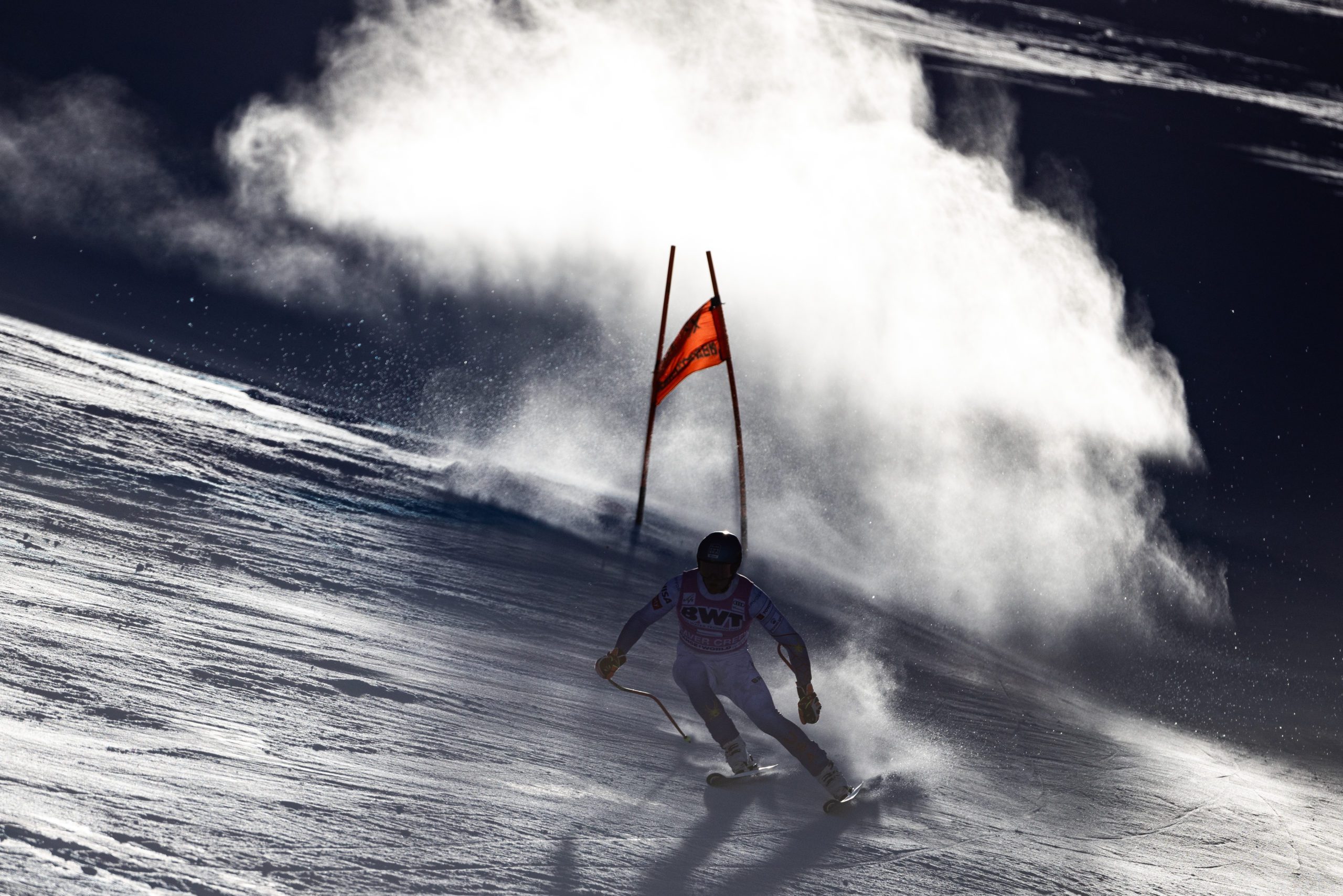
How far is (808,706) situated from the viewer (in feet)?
19.2

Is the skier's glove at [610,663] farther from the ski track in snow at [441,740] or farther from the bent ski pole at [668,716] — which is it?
the ski track in snow at [441,740]

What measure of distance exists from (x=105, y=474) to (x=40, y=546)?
2.39 metres

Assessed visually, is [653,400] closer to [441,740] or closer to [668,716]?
[668,716]

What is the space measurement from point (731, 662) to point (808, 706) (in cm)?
48

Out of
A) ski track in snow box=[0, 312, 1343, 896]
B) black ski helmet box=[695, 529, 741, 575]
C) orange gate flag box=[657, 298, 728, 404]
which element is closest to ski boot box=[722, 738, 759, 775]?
ski track in snow box=[0, 312, 1343, 896]

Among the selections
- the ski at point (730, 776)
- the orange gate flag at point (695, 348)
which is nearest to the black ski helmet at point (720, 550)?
the ski at point (730, 776)

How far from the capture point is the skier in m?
5.79

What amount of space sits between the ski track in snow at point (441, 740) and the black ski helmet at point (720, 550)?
1.25 meters

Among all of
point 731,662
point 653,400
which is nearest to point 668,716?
point 731,662

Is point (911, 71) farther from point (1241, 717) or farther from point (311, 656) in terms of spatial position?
point (311, 656)

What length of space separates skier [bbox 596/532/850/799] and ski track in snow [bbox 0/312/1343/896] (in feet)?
0.87

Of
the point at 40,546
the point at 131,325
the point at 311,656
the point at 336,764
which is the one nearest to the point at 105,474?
the point at 40,546

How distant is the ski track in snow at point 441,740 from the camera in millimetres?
4324

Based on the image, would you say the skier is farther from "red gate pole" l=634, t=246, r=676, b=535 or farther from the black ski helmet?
"red gate pole" l=634, t=246, r=676, b=535
